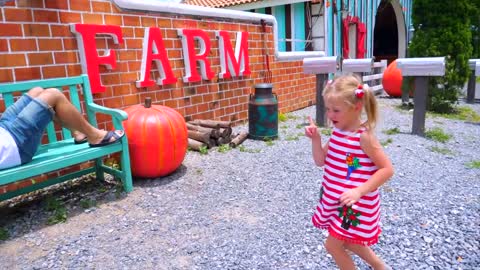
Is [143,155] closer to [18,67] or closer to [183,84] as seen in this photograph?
[18,67]

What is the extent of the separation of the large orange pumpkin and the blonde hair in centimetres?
225

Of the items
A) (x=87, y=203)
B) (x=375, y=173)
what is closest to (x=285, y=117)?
(x=87, y=203)

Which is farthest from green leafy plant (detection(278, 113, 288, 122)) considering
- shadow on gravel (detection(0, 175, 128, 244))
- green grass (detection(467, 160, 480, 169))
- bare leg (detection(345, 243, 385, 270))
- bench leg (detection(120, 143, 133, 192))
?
bare leg (detection(345, 243, 385, 270))

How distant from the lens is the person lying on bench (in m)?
2.71

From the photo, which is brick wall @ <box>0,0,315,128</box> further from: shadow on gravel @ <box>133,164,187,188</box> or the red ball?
the red ball

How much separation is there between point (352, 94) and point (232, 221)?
1607mm

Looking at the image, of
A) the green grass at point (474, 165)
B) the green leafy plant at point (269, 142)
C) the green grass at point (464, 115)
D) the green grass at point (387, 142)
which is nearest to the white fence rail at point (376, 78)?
the green grass at point (464, 115)

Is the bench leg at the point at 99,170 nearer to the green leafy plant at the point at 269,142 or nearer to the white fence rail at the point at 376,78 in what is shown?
the green leafy plant at the point at 269,142

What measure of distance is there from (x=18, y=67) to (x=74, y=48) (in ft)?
2.07

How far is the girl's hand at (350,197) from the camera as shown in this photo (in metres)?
1.70

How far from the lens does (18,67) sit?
339 cm

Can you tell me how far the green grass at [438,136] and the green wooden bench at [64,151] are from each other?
4717 millimetres

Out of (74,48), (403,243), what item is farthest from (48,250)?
(403,243)

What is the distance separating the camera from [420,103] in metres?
5.87
